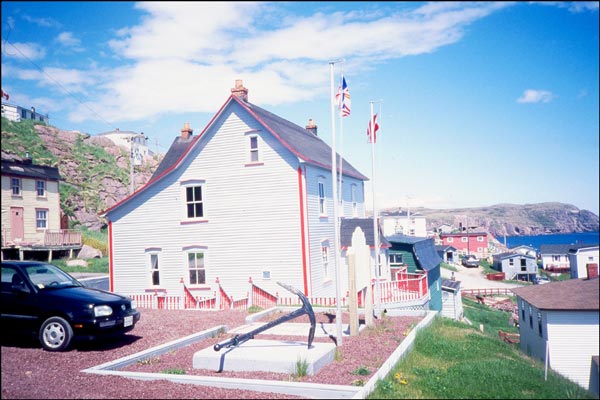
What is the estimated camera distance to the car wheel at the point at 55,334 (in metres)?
8.82

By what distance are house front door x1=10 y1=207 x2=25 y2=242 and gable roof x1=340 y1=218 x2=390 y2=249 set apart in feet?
49.7

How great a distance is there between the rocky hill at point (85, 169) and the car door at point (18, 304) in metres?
23.0

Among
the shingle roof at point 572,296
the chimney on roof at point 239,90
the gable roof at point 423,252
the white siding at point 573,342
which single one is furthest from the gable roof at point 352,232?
the white siding at point 573,342

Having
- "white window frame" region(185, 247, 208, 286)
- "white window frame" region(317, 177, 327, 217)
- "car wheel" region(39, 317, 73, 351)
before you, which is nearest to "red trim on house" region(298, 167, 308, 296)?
"white window frame" region(317, 177, 327, 217)

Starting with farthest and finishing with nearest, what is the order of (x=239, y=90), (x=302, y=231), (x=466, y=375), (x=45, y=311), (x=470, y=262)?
(x=470, y=262), (x=239, y=90), (x=302, y=231), (x=45, y=311), (x=466, y=375)

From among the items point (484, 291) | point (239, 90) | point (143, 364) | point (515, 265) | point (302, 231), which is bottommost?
point (484, 291)

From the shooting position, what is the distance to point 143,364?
29.3 feet

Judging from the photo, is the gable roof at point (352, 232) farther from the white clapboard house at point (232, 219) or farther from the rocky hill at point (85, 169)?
the rocky hill at point (85, 169)

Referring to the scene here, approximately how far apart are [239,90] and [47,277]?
590 inches

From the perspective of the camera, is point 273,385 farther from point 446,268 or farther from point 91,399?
point 446,268

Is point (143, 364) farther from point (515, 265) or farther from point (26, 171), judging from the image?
point (515, 265)

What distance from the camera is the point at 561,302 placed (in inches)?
232

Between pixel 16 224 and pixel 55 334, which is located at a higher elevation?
pixel 16 224

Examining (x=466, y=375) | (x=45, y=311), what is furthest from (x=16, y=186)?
(x=466, y=375)
